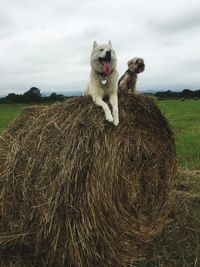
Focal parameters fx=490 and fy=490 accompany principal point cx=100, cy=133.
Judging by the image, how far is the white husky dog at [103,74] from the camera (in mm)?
6289

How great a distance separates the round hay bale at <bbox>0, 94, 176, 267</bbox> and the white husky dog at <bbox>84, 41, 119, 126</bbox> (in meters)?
0.18

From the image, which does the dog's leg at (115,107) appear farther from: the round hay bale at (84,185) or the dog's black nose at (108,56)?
the dog's black nose at (108,56)

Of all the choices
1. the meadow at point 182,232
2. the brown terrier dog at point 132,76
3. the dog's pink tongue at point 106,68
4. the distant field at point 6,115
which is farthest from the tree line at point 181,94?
the dog's pink tongue at point 106,68

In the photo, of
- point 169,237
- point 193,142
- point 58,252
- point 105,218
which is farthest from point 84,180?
point 193,142

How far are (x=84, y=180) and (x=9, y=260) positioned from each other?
1385 millimetres

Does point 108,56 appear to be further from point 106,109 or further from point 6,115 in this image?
point 6,115

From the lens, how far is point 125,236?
582 cm

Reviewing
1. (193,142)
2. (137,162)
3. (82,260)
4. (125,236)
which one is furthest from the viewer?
(193,142)

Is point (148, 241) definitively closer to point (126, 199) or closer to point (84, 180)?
point (126, 199)

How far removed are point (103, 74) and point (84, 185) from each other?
167 centimetres

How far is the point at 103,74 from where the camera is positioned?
21.1 ft

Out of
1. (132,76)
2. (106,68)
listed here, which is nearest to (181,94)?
(132,76)

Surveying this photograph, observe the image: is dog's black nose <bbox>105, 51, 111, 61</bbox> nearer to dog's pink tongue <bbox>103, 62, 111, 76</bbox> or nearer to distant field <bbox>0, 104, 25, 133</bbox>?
dog's pink tongue <bbox>103, 62, 111, 76</bbox>

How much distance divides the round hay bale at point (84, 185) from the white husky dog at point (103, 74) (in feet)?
0.58
